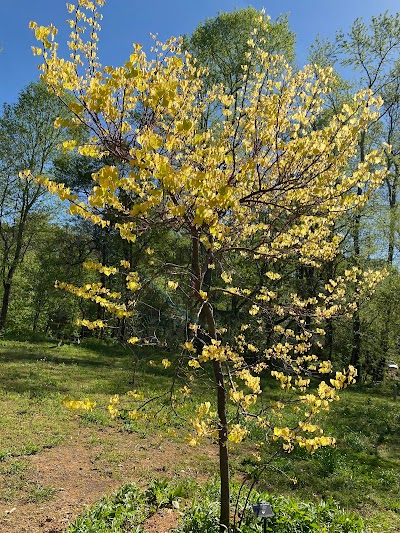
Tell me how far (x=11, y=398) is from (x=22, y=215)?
1447 cm

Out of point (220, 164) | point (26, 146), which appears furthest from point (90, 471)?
point (26, 146)

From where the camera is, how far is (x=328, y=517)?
14.2 ft

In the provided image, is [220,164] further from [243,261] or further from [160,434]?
[243,261]

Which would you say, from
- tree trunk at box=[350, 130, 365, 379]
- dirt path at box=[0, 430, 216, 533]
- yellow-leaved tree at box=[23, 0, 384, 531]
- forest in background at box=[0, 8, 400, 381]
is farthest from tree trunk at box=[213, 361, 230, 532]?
tree trunk at box=[350, 130, 365, 379]

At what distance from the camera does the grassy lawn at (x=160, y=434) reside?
224 inches

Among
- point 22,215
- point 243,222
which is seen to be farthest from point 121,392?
point 22,215

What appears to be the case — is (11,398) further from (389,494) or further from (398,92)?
(398,92)

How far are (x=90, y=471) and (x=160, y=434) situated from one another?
7.56 feet

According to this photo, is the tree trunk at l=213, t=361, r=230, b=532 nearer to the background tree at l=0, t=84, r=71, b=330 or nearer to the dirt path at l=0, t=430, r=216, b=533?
the dirt path at l=0, t=430, r=216, b=533

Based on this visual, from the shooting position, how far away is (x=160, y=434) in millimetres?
8023

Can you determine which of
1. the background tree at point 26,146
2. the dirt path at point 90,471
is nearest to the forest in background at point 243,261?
the background tree at point 26,146

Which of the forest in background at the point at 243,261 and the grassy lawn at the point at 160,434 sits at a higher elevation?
the forest in background at the point at 243,261

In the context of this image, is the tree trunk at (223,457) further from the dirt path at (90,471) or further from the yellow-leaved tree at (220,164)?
the dirt path at (90,471)

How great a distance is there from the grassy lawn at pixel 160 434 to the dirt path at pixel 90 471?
83 mm
